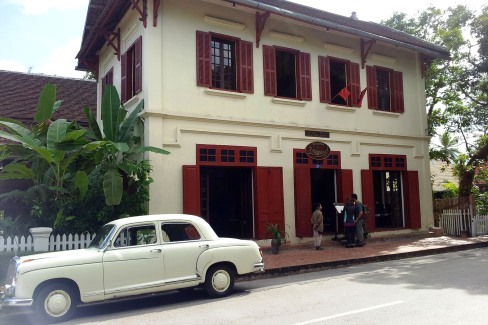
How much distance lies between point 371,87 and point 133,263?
12.2 metres

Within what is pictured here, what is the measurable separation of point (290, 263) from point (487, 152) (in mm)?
12300

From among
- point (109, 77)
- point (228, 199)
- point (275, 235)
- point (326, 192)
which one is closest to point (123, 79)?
point (109, 77)

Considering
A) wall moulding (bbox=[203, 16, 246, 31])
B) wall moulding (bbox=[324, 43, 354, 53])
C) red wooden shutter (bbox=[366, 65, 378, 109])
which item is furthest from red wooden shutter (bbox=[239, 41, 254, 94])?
red wooden shutter (bbox=[366, 65, 378, 109])

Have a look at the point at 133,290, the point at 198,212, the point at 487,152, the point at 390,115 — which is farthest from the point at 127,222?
the point at 487,152

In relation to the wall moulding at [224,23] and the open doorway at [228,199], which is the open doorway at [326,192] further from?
the wall moulding at [224,23]

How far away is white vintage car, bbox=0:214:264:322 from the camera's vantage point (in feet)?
Answer: 22.3

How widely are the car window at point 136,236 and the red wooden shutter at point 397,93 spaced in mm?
12410

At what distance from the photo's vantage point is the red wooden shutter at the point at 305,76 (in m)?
14.9

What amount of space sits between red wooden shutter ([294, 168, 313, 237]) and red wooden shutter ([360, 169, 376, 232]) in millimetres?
2540

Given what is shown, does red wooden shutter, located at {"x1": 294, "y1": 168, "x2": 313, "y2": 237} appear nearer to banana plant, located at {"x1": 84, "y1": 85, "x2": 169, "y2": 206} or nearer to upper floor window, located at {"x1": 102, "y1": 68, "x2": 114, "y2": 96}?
banana plant, located at {"x1": 84, "y1": 85, "x2": 169, "y2": 206}

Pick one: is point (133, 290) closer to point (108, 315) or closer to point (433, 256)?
point (108, 315)

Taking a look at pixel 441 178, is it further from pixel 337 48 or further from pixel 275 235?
pixel 275 235

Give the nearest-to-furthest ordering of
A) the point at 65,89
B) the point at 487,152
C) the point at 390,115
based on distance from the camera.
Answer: the point at 390,115 → the point at 487,152 → the point at 65,89

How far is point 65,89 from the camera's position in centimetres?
2061
